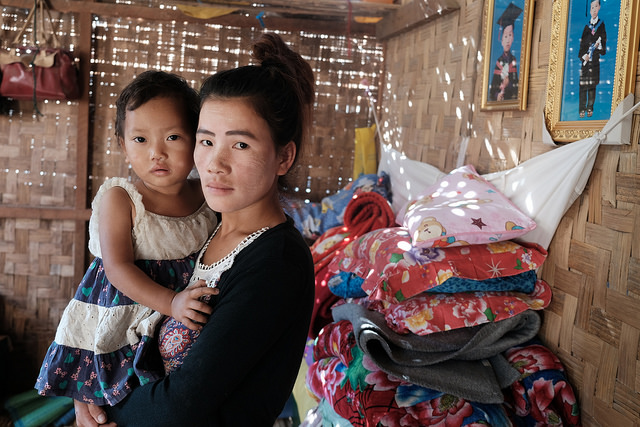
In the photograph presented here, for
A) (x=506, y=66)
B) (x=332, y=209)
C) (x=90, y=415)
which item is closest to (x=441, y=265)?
(x=506, y=66)

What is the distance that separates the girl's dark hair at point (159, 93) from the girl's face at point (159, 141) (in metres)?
0.01

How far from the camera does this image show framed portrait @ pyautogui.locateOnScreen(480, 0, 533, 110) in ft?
6.71

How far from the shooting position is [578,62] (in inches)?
68.5

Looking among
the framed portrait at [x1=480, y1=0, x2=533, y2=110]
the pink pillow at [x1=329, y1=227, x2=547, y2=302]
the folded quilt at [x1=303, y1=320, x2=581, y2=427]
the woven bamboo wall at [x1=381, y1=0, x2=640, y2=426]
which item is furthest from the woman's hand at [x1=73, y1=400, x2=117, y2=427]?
the framed portrait at [x1=480, y1=0, x2=533, y2=110]

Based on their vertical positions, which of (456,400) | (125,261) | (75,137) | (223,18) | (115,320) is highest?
(223,18)

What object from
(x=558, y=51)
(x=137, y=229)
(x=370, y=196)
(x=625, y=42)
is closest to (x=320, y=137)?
(x=370, y=196)

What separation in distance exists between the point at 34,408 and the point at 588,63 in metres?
3.60

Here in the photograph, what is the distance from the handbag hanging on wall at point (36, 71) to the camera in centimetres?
353

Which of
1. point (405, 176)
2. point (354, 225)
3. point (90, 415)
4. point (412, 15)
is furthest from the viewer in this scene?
point (412, 15)

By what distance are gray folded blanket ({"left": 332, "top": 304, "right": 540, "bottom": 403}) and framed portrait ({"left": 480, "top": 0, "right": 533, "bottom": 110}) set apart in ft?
2.46

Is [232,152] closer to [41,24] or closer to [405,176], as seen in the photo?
[405,176]

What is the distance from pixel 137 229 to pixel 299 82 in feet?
1.42

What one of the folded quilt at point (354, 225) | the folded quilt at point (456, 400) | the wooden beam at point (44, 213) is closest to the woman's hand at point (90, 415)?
the folded quilt at point (456, 400)

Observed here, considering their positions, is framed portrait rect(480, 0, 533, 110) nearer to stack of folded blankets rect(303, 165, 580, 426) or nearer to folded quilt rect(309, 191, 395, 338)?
stack of folded blankets rect(303, 165, 580, 426)
